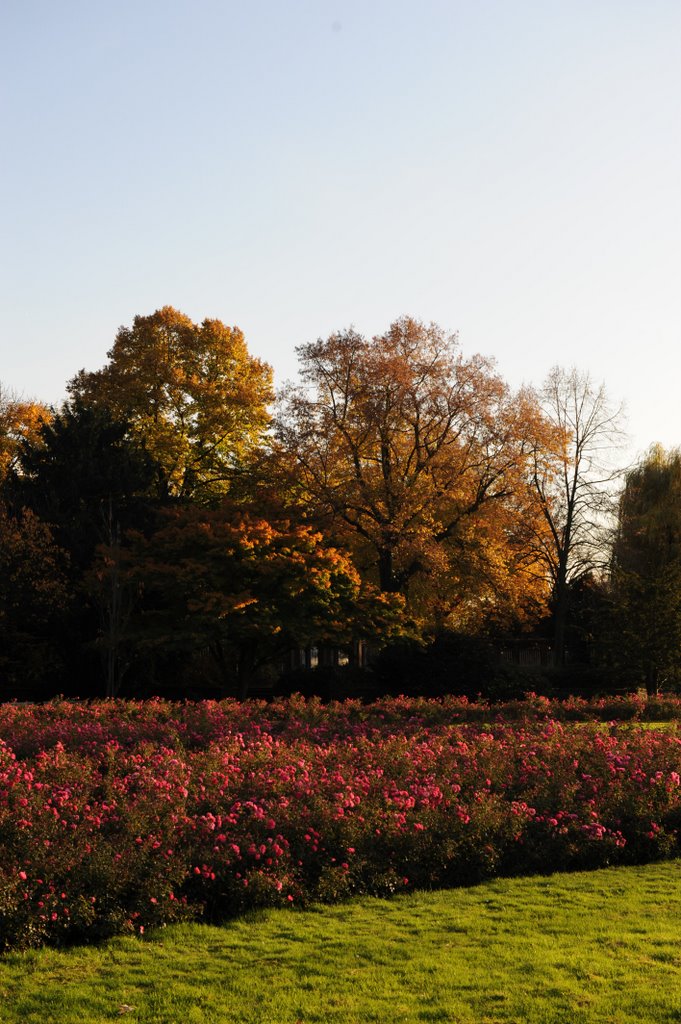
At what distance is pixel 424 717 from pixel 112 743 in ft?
22.6

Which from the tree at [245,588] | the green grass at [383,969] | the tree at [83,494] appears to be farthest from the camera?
the tree at [83,494]

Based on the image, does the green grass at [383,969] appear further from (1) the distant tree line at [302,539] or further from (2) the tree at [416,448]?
(2) the tree at [416,448]

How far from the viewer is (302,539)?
30.4 m

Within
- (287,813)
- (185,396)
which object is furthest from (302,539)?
(287,813)

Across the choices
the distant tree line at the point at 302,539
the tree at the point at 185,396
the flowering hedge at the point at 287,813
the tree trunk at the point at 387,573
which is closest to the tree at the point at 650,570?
the distant tree line at the point at 302,539

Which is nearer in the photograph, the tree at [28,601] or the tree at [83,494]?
the tree at [28,601]

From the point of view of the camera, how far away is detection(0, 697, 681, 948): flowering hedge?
29.8ft

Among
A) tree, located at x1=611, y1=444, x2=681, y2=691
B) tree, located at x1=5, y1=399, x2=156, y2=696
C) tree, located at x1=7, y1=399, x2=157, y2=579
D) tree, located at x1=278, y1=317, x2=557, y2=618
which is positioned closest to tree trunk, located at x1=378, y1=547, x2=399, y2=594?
tree, located at x1=278, y1=317, x2=557, y2=618

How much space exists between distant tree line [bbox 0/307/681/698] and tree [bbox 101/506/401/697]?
0.23 feet

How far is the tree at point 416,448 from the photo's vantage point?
34.5 meters

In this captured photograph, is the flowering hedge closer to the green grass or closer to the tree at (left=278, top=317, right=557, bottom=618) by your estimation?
the green grass

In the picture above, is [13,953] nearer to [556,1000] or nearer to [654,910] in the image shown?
[556,1000]

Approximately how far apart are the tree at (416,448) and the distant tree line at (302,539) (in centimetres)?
7

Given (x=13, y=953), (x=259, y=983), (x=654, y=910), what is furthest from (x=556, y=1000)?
(x=13, y=953)
